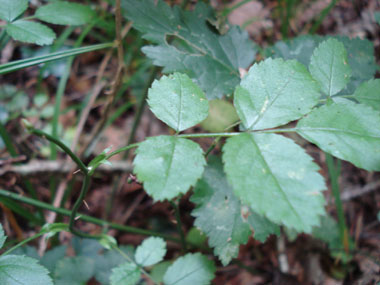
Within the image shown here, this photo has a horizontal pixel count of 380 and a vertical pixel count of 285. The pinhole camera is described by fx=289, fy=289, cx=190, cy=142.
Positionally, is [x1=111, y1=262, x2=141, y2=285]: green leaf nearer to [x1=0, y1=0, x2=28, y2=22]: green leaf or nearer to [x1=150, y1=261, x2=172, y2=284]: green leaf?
[x1=150, y1=261, x2=172, y2=284]: green leaf

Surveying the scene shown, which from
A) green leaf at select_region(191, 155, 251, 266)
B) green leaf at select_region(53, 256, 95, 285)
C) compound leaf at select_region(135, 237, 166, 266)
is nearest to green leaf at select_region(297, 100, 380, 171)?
green leaf at select_region(191, 155, 251, 266)

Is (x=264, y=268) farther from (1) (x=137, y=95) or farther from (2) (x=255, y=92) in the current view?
(1) (x=137, y=95)

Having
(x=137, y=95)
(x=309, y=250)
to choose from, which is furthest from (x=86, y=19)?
(x=309, y=250)

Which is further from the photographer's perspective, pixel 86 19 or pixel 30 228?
pixel 30 228

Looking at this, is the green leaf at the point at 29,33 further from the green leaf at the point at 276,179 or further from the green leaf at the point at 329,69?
the green leaf at the point at 329,69

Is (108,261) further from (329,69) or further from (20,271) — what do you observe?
(329,69)

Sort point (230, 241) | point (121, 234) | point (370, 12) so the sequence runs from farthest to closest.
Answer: point (370, 12)
point (121, 234)
point (230, 241)
